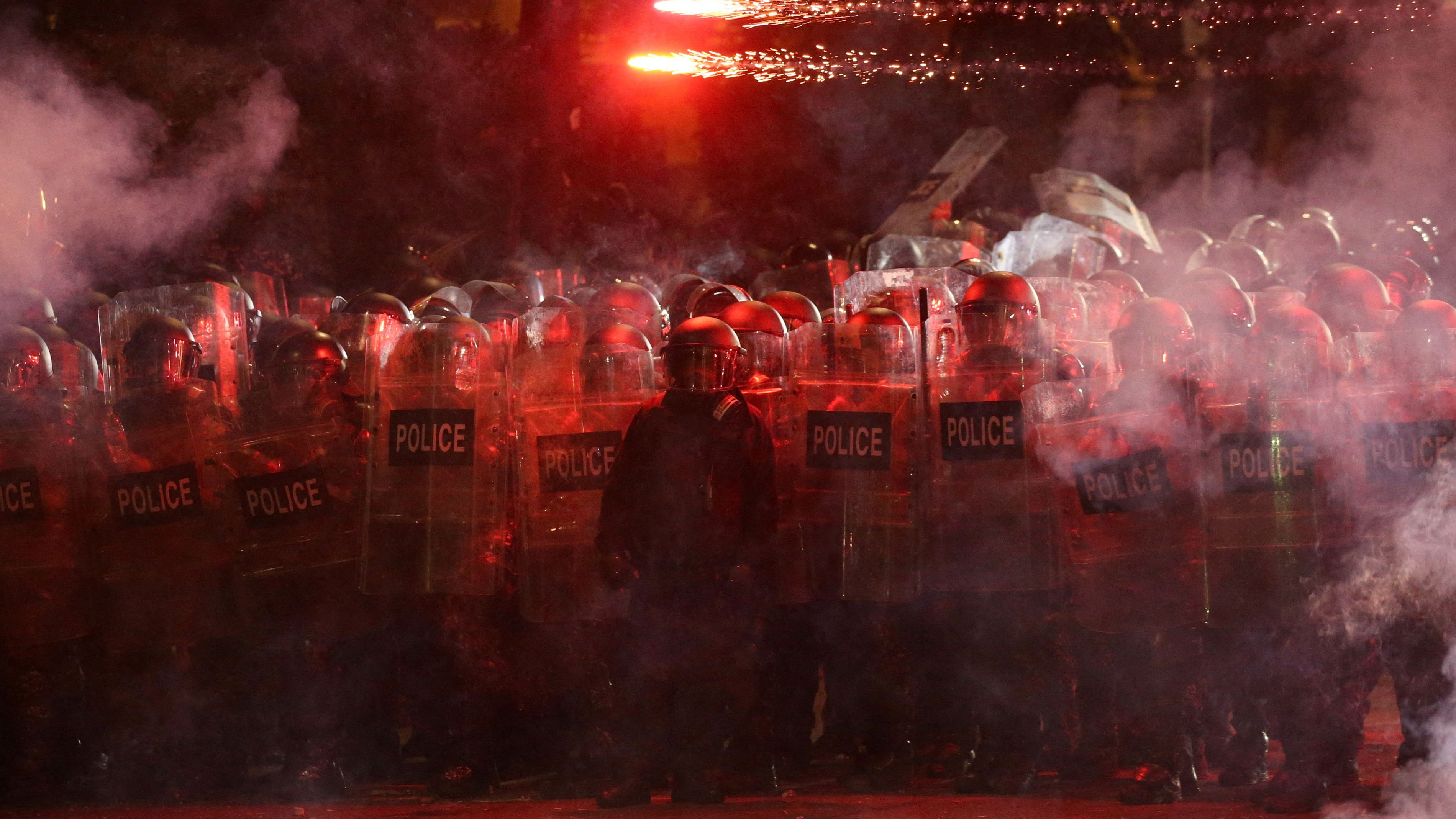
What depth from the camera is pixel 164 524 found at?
15.3 ft

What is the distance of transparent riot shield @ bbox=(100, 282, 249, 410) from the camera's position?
19.0 feet

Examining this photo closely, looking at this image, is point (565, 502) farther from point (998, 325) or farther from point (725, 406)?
point (998, 325)

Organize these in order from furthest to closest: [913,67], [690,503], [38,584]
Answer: [913,67] → [38,584] → [690,503]

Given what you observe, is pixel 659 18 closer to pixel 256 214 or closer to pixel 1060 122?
Answer: pixel 256 214

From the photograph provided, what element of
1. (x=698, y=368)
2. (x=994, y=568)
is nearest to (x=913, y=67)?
(x=698, y=368)

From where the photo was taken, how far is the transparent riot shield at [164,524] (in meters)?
4.66

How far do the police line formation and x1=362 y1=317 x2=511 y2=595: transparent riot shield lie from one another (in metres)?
0.01

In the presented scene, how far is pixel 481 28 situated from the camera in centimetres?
891

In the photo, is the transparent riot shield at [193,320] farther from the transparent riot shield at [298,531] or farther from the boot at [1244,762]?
the boot at [1244,762]

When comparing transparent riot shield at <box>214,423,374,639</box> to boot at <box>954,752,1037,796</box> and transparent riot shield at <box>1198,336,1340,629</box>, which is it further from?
transparent riot shield at <box>1198,336,1340,629</box>

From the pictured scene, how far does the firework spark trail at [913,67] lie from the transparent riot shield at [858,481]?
4.78 meters

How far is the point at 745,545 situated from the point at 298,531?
1739 mm

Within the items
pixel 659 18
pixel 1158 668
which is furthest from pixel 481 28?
pixel 1158 668

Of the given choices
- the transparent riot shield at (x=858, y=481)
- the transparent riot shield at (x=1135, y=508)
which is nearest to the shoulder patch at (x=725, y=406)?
the transparent riot shield at (x=858, y=481)
